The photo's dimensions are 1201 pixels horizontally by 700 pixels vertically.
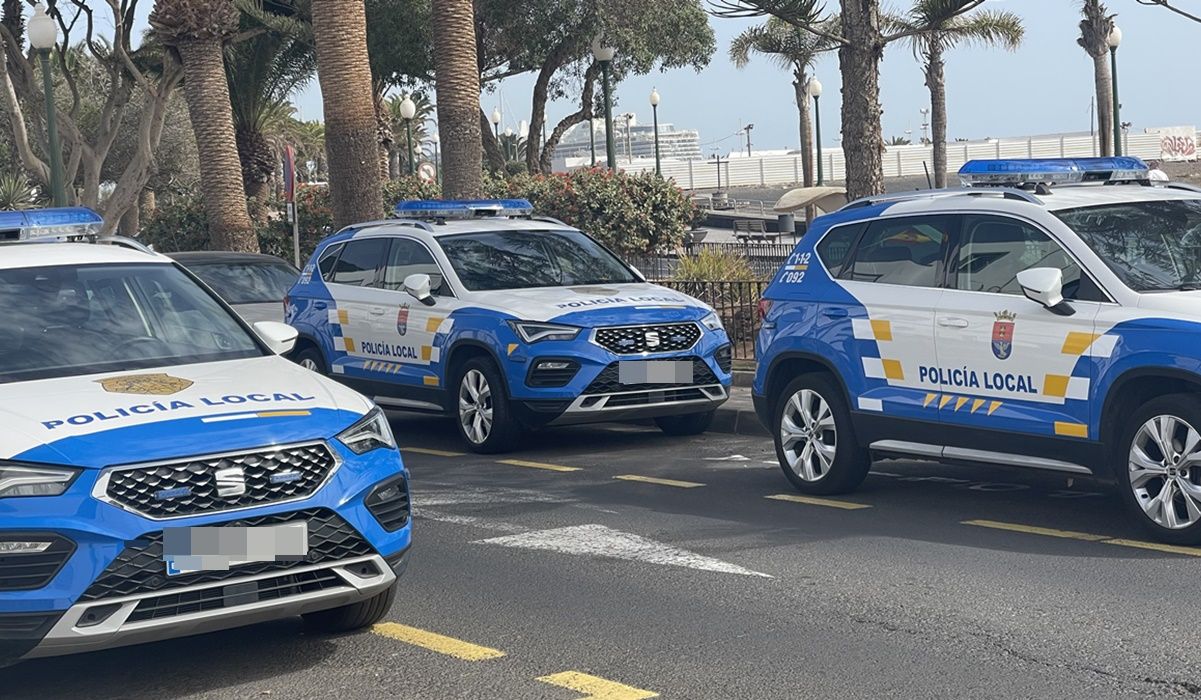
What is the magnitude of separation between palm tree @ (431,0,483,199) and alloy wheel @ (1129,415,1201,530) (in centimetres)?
1317

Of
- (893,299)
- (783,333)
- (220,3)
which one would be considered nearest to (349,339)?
(783,333)

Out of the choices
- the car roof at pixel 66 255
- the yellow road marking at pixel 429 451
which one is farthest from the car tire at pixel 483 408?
the car roof at pixel 66 255

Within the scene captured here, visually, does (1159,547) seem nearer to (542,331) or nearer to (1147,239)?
(1147,239)

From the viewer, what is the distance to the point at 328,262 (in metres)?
14.3

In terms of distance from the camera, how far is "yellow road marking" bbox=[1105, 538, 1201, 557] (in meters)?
7.56

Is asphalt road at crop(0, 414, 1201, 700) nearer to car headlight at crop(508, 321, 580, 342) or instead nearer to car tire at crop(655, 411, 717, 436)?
car headlight at crop(508, 321, 580, 342)

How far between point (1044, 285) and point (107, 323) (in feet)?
14.6

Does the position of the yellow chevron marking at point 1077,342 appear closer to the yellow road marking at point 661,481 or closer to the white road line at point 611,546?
the white road line at point 611,546

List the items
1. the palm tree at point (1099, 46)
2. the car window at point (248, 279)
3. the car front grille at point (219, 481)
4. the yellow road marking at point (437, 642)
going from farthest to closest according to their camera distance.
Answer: the palm tree at point (1099, 46)
the car window at point (248, 279)
the yellow road marking at point (437, 642)
the car front grille at point (219, 481)

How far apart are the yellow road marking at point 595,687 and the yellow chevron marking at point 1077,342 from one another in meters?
3.42

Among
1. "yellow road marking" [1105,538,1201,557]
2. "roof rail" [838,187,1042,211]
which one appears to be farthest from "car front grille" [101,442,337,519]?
"roof rail" [838,187,1042,211]

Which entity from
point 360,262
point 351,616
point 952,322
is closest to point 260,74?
point 360,262

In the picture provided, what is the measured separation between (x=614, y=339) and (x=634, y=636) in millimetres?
5503

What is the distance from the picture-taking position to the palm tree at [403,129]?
66.5m
